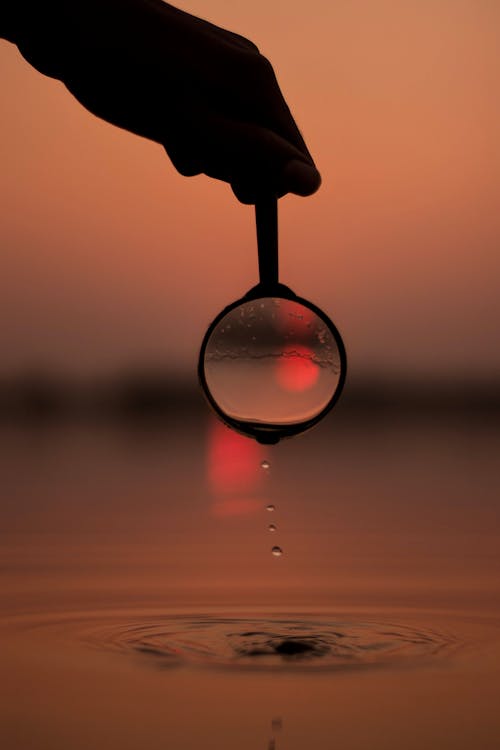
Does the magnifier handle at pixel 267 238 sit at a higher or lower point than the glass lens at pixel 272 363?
higher

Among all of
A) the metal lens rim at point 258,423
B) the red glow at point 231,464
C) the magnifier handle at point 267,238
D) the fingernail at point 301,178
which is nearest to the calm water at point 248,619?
the metal lens rim at point 258,423

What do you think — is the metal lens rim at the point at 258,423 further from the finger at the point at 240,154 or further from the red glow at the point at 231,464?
the red glow at the point at 231,464

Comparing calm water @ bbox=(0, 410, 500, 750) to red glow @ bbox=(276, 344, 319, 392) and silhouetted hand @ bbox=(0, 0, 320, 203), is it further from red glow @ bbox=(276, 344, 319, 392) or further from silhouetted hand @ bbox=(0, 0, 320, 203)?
silhouetted hand @ bbox=(0, 0, 320, 203)

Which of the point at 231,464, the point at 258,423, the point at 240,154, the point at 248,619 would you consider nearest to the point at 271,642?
the point at 248,619

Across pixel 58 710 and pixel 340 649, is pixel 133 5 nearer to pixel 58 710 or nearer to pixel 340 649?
pixel 58 710

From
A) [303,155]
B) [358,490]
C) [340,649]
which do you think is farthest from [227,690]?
[358,490]
